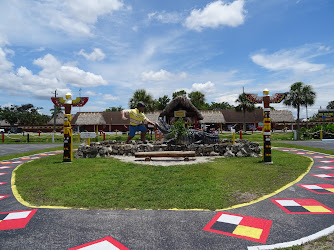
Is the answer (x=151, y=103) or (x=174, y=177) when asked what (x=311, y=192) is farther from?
(x=151, y=103)

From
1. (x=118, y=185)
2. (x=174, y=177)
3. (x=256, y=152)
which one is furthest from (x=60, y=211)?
(x=256, y=152)

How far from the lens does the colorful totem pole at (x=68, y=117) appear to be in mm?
9570

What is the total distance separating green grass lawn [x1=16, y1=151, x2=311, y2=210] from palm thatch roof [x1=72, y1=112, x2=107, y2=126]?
116 ft

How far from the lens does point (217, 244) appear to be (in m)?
2.99

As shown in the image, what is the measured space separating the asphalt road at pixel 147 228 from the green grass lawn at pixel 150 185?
371mm

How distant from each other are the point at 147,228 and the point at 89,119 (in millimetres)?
41971

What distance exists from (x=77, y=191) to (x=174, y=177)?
8.57ft

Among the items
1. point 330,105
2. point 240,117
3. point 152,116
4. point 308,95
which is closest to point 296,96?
point 308,95

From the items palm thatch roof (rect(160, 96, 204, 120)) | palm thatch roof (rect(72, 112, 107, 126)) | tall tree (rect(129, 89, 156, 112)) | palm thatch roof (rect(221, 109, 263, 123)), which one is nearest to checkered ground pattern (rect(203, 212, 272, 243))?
palm thatch roof (rect(160, 96, 204, 120))

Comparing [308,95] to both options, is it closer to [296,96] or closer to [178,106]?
[296,96]

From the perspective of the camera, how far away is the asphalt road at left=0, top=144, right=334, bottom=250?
3033 mm

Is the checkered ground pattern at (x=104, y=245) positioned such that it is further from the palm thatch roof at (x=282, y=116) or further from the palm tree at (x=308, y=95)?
the palm thatch roof at (x=282, y=116)

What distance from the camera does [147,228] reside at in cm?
344

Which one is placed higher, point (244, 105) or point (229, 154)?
point (244, 105)
